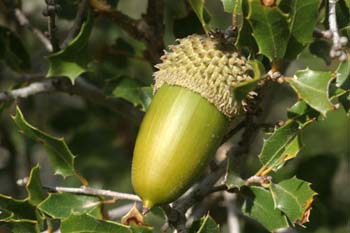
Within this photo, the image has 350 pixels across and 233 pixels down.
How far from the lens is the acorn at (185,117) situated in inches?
64.9

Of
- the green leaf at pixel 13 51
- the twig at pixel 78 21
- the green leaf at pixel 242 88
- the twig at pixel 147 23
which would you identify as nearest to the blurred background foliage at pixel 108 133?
the green leaf at pixel 13 51

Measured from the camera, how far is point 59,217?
1.84 metres

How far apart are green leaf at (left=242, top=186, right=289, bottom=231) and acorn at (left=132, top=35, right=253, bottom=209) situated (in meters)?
0.20

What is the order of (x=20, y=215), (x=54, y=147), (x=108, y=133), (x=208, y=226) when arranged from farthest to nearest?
(x=108, y=133) → (x=54, y=147) → (x=20, y=215) → (x=208, y=226)

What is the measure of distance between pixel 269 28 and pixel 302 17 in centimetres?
8

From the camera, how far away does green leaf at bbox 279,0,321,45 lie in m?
1.70

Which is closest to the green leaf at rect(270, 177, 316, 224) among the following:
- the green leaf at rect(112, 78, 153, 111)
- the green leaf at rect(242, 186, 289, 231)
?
the green leaf at rect(242, 186, 289, 231)

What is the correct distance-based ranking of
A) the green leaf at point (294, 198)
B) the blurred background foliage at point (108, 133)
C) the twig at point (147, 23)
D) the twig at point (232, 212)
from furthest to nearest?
the blurred background foliage at point (108, 133), the twig at point (232, 212), the twig at point (147, 23), the green leaf at point (294, 198)

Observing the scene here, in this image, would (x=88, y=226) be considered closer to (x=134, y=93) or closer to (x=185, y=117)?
(x=185, y=117)

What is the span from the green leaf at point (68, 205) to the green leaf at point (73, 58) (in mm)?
342

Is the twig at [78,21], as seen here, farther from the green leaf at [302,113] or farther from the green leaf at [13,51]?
the green leaf at [302,113]

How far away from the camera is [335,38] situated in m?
1.68

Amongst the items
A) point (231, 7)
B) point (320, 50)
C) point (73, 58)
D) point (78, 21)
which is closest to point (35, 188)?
point (73, 58)

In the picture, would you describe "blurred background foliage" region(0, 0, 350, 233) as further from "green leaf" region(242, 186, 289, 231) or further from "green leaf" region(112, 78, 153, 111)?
"green leaf" region(242, 186, 289, 231)
